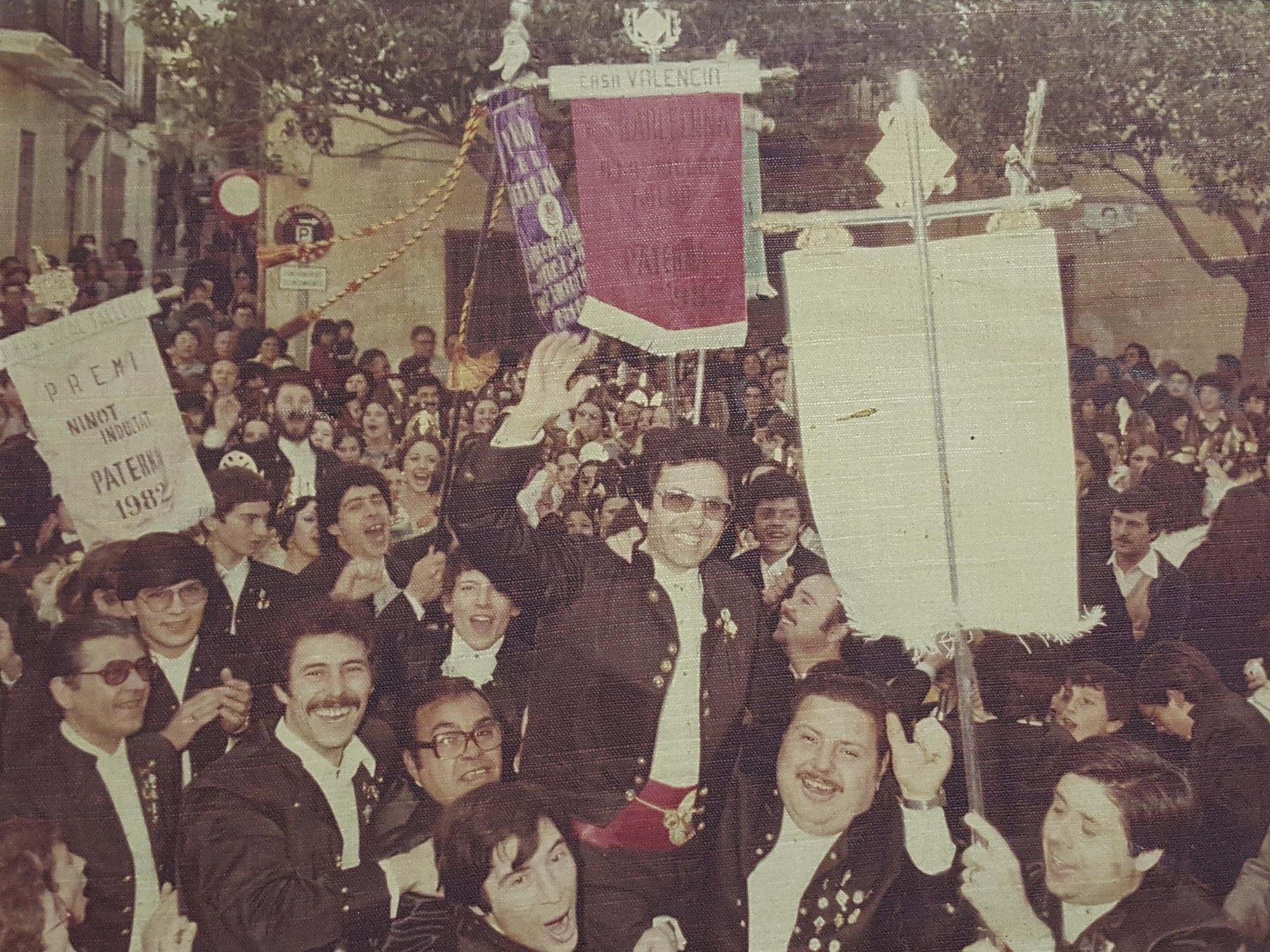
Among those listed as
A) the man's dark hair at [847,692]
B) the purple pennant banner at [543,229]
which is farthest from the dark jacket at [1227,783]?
the purple pennant banner at [543,229]

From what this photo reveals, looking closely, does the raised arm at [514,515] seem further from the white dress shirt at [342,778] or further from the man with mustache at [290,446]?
the white dress shirt at [342,778]

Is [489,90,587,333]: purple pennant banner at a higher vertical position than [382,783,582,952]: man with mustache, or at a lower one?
higher

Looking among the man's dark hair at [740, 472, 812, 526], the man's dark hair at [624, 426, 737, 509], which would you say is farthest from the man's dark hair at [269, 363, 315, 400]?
the man's dark hair at [740, 472, 812, 526]

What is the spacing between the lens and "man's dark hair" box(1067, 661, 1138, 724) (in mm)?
2559

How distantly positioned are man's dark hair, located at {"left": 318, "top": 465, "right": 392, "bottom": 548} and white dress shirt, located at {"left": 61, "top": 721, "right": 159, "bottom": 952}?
58 cm

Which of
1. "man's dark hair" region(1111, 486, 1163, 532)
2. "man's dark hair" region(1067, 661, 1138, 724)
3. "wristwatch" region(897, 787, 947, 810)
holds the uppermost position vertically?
"man's dark hair" region(1111, 486, 1163, 532)

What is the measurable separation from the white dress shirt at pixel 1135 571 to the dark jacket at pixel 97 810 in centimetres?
202

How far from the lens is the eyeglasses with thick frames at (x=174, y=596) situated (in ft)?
7.97

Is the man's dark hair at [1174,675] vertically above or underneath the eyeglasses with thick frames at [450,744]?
above

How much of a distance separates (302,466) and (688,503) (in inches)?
31.9

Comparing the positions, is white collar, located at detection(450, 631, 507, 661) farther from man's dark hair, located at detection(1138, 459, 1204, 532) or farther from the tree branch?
the tree branch

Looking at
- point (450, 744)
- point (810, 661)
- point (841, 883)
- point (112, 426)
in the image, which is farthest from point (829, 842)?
point (112, 426)

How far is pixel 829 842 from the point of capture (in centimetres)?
249

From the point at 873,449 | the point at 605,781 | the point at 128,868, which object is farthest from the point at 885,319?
the point at 128,868
